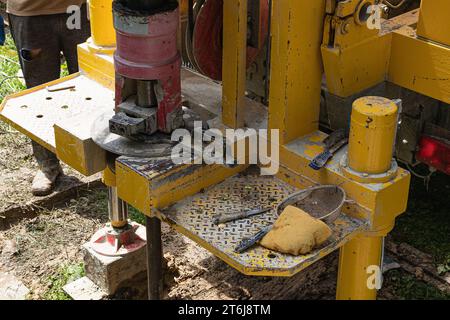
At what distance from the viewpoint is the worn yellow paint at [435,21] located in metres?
3.27

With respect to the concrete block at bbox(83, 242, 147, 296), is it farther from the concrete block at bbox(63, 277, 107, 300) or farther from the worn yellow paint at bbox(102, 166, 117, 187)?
the worn yellow paint at bbox(102, 166, 117, 187)

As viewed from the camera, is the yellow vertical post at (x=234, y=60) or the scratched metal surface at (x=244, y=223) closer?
the scratched metal surface at (x=244, y=223)

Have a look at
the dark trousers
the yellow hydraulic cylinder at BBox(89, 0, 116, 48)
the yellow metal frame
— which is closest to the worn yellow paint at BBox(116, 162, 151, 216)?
the yellow metal frame

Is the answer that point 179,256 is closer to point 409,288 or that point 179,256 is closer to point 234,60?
point 409,288

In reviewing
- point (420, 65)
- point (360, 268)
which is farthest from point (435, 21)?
point (360, 268)

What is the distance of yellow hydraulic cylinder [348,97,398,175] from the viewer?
9.88ft

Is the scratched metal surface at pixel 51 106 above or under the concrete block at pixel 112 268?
above

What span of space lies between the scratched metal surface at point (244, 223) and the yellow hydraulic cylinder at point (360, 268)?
0.70 feet

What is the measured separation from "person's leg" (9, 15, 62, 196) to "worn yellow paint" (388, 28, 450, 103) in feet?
8.10

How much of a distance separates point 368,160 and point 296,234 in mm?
424

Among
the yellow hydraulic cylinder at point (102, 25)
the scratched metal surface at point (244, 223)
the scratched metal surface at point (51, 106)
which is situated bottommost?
the scratched metal surface at point (244, 223)

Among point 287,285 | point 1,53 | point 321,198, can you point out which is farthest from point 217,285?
point 1,53

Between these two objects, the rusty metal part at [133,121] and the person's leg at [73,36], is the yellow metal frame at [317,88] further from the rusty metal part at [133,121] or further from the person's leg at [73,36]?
the person's leg at [73,36]

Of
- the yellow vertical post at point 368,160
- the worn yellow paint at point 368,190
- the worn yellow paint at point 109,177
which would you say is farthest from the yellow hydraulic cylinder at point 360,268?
the worn yellow paint at point 109,177
